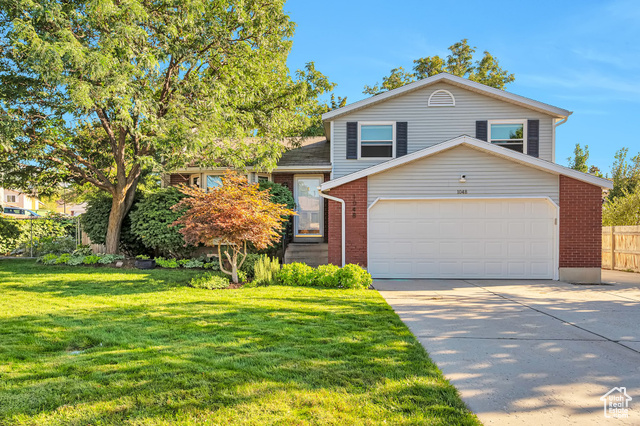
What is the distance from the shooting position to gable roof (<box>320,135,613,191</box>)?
9578 millimetres

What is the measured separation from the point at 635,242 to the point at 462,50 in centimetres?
1820

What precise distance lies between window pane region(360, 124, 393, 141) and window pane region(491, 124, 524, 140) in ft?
12.0

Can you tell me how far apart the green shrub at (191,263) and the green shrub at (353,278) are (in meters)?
4.86

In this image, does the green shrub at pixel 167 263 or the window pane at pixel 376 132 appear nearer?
the green shrub at pixel 167 263

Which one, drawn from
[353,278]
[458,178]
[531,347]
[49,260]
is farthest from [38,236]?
[531,347]

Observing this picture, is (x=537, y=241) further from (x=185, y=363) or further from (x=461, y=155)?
(x=185, y=363)

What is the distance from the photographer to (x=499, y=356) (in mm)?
4020

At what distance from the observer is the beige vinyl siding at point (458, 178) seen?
32.6 feet

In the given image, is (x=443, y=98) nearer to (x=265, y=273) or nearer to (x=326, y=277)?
(x=326, y=277)

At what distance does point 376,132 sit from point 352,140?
3.06 feet

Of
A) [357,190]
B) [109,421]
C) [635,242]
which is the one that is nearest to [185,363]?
[109,421]

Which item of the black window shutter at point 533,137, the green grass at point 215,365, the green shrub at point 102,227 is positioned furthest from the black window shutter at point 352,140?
the green shrub at point 102,227

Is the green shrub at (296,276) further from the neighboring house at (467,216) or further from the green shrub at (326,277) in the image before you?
the neighboring house at (467,216)

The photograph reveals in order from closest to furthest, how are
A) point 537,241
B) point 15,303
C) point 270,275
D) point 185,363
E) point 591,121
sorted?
point 185,363 → point 15,303 → point 270,275 → point 537,241 → point 591,121
